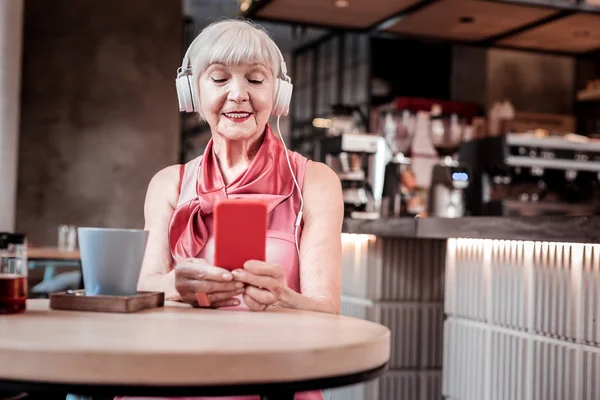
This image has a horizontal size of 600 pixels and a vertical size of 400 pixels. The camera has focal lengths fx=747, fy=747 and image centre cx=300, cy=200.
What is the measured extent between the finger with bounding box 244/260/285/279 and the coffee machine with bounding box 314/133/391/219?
10.2ft

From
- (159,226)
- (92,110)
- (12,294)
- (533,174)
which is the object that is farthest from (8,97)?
(12,294)

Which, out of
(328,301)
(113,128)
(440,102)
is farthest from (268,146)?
(440,102)

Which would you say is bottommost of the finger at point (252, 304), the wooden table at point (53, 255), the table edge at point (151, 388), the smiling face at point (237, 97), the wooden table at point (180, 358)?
the wooden table at point (53, 255)

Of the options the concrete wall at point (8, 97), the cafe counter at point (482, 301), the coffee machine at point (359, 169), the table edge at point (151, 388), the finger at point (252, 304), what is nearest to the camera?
the table edge at point (151, 388)

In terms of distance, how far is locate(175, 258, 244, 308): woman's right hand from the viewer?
136 centimetres

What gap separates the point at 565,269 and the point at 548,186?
4458 millimetres

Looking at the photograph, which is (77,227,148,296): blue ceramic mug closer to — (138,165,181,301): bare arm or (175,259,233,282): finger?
(175,259,233,282): finger

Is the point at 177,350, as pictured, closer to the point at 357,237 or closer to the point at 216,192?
the point at 216,192

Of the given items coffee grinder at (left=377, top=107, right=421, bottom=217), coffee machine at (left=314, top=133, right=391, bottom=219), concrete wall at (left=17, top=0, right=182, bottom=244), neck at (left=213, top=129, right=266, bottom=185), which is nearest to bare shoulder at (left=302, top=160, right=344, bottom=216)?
neck at (left=213, top=129, right=266, bottom=185)

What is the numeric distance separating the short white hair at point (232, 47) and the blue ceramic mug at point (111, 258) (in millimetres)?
541

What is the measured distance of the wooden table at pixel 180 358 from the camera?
3.00 feet

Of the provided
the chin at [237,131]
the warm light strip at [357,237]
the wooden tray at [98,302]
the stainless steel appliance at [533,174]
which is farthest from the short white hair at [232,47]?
the stainless steel appliance at [533,174]

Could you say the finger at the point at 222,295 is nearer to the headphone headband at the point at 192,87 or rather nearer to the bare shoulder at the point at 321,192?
the bare shoulder at the point at 321,192

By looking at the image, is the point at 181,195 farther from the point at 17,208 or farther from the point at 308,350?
the point at 17,208
